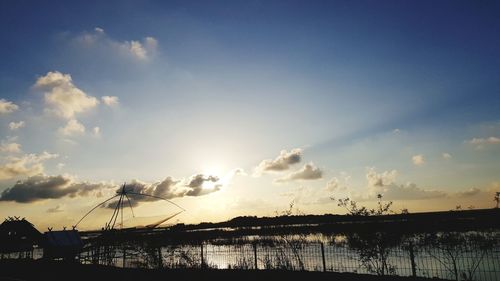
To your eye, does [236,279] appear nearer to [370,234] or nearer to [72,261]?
[370,234]

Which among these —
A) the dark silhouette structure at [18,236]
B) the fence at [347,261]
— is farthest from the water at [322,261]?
the dark silhouette structure at [18,236]

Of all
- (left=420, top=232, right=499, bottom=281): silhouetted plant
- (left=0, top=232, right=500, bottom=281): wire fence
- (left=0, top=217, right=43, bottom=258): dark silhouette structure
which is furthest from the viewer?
(left=0, top=217, right=43, bottom=258): dark silhouette structure

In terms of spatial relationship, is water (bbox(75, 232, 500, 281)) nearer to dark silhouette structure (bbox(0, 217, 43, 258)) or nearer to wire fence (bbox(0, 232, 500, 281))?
wire fence (bbox(0, 232, 500, 281))

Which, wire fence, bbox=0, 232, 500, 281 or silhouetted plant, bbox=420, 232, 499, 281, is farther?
wire fence, bbox=0, 232, 500, 281

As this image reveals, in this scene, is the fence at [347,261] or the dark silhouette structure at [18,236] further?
the dark silhouette structure at [18,236]

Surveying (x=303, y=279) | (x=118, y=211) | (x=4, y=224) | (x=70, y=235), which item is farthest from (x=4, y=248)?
(x=303, y=279)

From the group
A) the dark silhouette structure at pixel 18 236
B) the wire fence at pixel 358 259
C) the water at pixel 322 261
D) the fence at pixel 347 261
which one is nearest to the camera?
the fence at pixel 347 261

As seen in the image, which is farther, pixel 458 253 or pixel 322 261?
pixel 458 253

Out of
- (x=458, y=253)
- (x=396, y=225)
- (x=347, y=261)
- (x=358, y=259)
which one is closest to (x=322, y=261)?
(x=347, y=261)

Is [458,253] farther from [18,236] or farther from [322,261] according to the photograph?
[18,236]

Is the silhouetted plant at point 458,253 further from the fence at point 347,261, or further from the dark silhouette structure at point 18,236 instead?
the dark silhouette structure at point 18,236

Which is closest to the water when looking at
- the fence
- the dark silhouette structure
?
the fence

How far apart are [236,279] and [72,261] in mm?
19371

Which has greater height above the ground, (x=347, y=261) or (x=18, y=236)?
(x=18, y=236)
